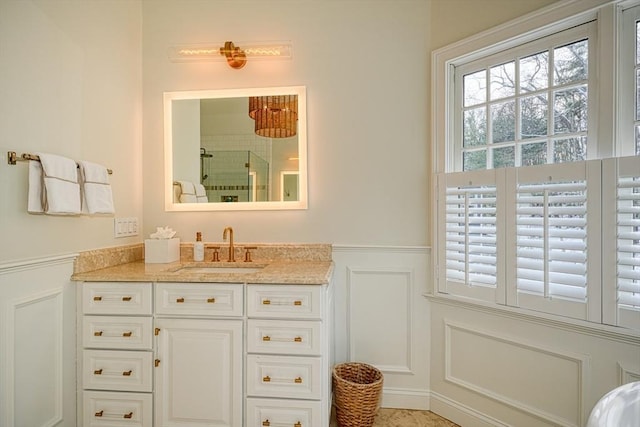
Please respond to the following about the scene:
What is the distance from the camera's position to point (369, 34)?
6.85 ft

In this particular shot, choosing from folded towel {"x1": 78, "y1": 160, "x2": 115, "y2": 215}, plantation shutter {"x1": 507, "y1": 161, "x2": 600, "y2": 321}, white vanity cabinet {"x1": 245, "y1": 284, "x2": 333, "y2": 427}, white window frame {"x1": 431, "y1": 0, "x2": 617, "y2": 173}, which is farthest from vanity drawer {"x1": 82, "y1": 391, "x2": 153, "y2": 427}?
white window frame {"x1": 431, "y1": 0, "x2": 617, "y2": 173}

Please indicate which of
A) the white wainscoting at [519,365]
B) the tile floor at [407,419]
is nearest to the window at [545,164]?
the white wainscoting at [519,365]

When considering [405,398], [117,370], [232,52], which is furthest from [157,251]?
[405,398]

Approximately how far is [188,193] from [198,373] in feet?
3.91

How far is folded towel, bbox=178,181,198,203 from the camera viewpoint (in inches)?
88.1

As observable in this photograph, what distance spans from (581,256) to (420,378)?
120 centimetres

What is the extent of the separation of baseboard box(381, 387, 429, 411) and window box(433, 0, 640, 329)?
0.71 meters

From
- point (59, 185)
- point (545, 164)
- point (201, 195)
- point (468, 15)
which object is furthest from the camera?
point (201, 195)

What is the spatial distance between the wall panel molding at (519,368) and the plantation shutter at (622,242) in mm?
279

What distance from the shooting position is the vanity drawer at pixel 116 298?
164cm

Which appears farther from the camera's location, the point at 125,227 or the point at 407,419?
the point at 125,227

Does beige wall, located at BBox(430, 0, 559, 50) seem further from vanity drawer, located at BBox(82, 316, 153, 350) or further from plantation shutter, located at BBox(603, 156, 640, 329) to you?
vanity drawer, located at BBox(82, 316, 153, 350)

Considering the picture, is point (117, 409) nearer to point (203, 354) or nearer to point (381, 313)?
point (203, 354)

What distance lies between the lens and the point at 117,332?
1.65 meters
